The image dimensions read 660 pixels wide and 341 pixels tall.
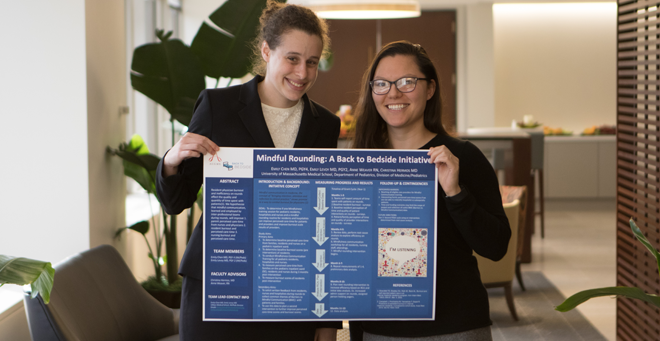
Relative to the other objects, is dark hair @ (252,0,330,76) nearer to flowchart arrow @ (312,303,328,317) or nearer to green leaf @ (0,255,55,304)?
flowchart arrow @ (312,303,328,317)

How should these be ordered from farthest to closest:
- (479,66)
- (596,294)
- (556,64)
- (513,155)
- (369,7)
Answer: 1. (556,64)
2. (479,66)
3. (513,155)
4. (369,7)
5. (596,294)

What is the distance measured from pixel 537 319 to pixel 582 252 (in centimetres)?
234

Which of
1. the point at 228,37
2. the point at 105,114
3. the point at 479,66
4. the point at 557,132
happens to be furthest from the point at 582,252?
the point at 105,114

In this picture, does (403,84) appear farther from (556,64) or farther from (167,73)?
(556,64)

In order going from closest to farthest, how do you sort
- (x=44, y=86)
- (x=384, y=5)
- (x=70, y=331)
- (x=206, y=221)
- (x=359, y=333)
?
(x=206, y=221) < (x=359, y=333) < (x=70, y=331) < (x=44, y=86) < (x=384, y=5)

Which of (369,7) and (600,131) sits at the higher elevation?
(369,7)

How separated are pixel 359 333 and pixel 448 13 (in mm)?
8140

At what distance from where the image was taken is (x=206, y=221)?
4.91 feet

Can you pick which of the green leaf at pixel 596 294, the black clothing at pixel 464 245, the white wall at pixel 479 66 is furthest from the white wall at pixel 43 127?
the white wall at pixel 479 66

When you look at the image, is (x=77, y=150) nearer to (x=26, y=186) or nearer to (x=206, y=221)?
(x=26, y=186)

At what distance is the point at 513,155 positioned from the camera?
5.72 metres

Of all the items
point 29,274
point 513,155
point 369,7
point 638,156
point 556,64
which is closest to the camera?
point 29,274

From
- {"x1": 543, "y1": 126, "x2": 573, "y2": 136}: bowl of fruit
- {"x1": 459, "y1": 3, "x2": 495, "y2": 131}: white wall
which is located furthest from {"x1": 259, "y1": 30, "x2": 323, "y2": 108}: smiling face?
→ {"x1": 543, "y1": 126, "x2": 573, "y2": 136}: bowl of fruit

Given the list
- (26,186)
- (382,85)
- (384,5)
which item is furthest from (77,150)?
(384,5)
